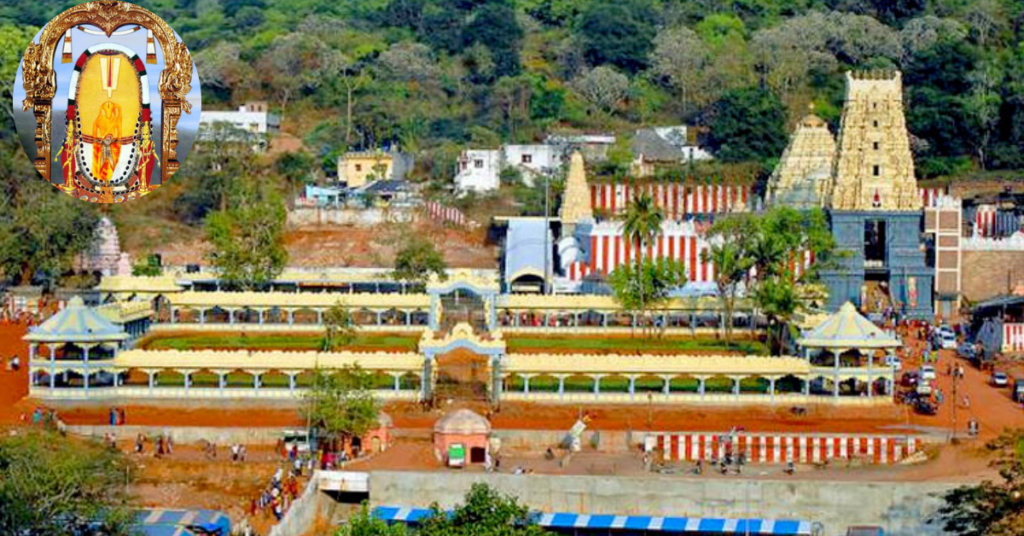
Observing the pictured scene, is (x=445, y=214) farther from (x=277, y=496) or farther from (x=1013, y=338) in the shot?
(x=277, y=496)

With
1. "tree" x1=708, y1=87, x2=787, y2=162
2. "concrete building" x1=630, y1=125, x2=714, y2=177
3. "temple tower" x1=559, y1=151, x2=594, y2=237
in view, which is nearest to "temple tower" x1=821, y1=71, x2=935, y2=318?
"temple tower" x1=559, y1=151, x2=594, y2=237

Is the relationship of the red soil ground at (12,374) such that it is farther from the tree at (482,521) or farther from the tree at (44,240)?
the tree at (482,521)

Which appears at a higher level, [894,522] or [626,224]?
[626,224]

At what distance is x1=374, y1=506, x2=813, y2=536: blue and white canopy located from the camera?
160 feet

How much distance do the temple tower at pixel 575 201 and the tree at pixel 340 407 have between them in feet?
117

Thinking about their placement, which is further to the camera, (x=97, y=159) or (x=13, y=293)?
(x=97, y=159)

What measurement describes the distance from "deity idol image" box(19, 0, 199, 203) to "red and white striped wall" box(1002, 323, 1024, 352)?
5312cm

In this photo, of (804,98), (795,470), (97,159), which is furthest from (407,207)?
(795,470)

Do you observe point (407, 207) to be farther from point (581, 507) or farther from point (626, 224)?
point (581, 507)

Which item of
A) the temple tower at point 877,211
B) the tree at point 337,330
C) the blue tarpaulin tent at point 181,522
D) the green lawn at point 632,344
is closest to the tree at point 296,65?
the temple tower at point 877,211

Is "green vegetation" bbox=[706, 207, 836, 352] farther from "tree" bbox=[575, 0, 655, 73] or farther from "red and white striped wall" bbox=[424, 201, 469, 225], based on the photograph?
"tree" bbox=[575, 0, 655, 73]

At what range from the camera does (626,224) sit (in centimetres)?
7881

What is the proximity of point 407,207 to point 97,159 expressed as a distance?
67.5 ft

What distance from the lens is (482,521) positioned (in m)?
38.4
